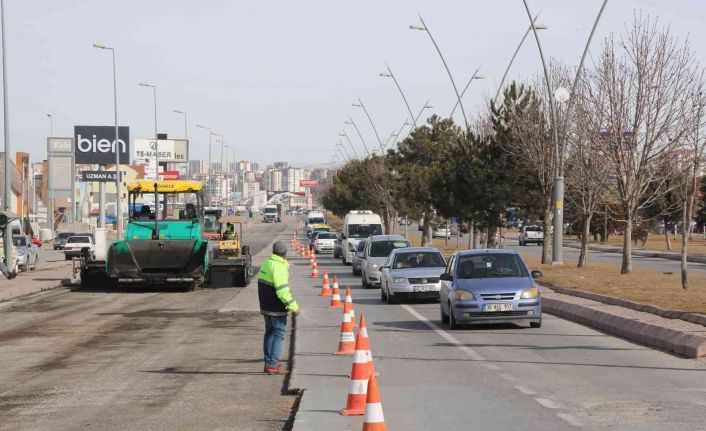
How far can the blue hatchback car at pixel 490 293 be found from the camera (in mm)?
20359

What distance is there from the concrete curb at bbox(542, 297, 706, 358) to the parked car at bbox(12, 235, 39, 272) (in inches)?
1206

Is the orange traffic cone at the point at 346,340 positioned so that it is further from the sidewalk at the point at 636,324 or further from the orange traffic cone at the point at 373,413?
the orange traffic cone at the point at 373,413

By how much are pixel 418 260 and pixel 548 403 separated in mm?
17768

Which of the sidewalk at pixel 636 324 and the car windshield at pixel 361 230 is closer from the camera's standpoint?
the sidewalk at pixel 636 324

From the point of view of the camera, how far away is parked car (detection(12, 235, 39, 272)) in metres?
49.7

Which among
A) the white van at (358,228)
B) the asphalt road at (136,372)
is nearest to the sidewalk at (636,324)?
the asphalt road at (136,372)

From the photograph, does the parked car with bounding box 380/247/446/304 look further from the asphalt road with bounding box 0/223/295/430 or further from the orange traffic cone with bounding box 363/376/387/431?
the orange traffic cone with bounding box 363/376/387/431

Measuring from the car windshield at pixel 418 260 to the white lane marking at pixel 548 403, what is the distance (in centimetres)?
1707

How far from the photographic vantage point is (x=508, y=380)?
13531 mm

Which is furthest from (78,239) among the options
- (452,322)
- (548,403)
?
(548,403)

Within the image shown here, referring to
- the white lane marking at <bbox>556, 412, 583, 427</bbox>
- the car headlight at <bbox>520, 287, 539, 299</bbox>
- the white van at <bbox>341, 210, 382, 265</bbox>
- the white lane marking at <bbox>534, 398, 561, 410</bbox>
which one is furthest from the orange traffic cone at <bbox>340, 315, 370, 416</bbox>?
the white van at <bbox>341, 210, 382, 265</bbox>

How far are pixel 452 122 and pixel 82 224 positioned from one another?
6298cm

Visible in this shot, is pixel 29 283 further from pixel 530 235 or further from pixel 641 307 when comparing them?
pixel 530 235

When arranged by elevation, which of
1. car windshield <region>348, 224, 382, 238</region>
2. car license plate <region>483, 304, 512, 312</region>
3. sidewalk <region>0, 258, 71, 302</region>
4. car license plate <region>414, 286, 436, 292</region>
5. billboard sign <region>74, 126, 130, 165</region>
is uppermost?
billboard sign <region>74, 126, 130, 165</region>
